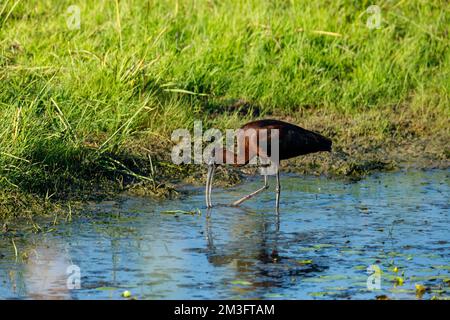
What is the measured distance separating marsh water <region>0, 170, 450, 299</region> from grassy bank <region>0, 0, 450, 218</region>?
→ 1.73 feet

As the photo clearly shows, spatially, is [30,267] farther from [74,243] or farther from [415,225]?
[415,225]

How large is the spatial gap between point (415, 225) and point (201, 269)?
1.80 meters

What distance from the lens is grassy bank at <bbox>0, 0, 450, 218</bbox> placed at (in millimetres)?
8312

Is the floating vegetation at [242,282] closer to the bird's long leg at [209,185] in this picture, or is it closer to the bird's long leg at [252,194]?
the bird's long leg at [209,185]

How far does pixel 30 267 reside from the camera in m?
6.48

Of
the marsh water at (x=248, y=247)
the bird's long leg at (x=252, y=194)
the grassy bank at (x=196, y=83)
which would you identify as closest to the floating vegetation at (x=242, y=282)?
the marsh water at (x=248, y=247)

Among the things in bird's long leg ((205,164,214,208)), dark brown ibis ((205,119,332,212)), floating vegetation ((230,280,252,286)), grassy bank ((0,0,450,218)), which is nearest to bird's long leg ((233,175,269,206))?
dark brown ibis ((205,119,332,212))

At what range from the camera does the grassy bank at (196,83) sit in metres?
8.31

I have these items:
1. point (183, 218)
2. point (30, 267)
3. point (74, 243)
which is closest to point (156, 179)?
point (183, 218)

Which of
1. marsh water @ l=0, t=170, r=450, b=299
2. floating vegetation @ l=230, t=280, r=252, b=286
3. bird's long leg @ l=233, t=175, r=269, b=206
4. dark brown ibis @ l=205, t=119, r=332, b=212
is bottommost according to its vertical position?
floating vegetation @ l=230, t=280, r=252, b=286

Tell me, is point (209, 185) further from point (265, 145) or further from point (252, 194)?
point (265, 145)

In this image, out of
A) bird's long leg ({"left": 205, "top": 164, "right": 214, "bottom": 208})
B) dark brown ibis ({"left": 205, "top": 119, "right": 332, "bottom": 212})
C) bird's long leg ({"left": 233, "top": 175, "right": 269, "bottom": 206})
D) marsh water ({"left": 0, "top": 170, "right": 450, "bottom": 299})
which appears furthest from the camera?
dark brown ibis ({"left": 205, "top": 119, "right": 332, "bottom": 212})

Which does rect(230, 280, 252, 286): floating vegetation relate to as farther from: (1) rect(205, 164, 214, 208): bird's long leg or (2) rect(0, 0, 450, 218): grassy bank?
(2) rect(0, 0, 450, 218): grassy bank

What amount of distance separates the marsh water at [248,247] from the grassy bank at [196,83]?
53cm
